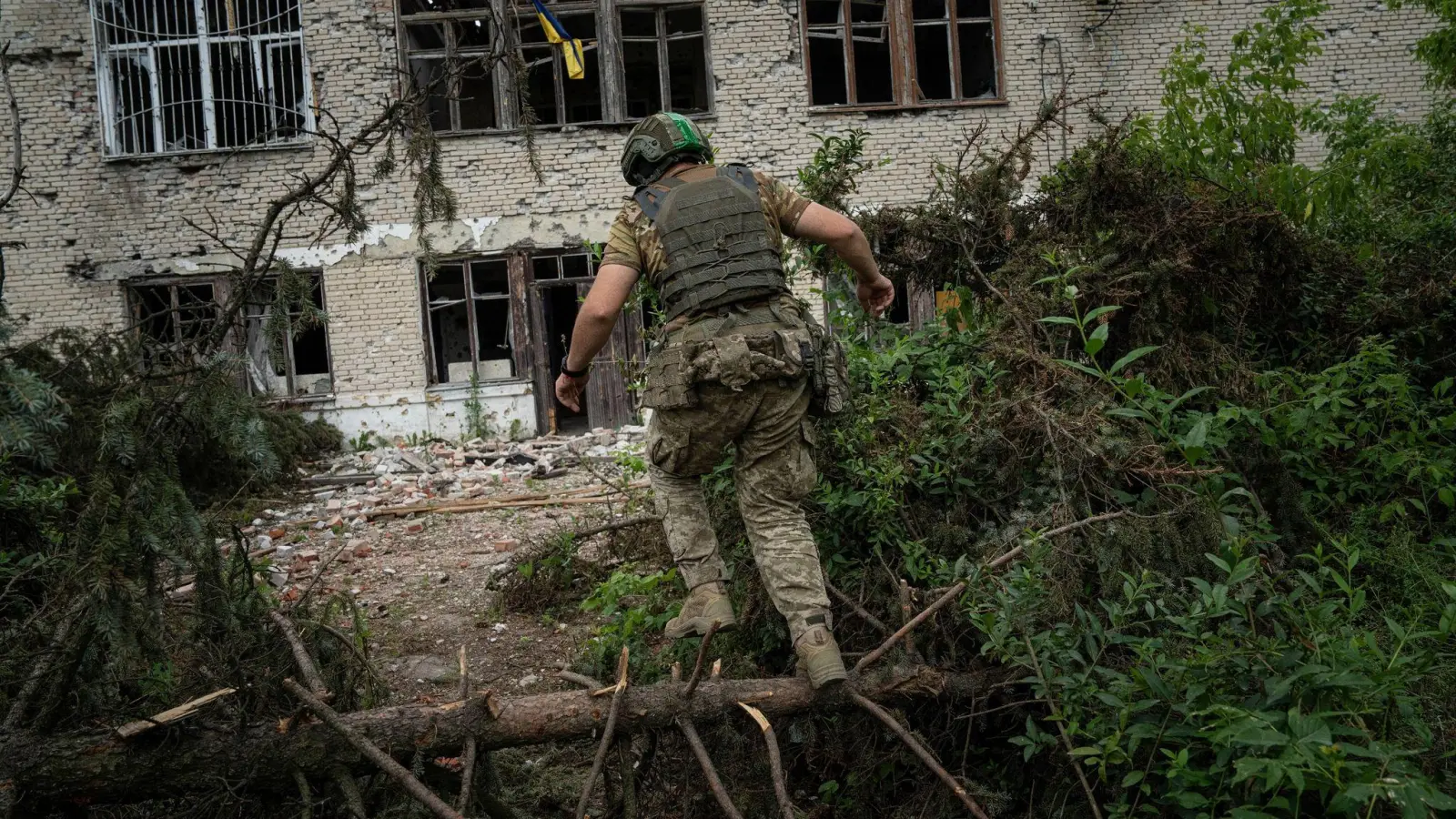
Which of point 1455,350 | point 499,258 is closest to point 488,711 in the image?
point 1455,350

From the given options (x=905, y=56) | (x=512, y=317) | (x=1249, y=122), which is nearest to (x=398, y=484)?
(x=512, y=317)

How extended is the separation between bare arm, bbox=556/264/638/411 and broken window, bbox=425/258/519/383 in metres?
10.00

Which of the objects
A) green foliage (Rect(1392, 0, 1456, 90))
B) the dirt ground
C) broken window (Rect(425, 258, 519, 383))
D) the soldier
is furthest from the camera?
broken window (Rect(425, 258, 519, 383))

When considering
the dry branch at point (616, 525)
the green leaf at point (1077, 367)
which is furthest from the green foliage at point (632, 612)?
the green leaf at point (1077, 367)

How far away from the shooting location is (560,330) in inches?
582

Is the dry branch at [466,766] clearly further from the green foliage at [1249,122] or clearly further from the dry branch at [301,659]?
the green foliage at [1249,122]

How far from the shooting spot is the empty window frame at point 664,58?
13.1m

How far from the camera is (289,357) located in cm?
1309

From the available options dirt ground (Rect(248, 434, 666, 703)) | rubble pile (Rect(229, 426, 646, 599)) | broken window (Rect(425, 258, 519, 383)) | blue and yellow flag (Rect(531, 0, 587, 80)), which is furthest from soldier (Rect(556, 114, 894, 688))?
broken window (Rect(425, 258, 519, 383))

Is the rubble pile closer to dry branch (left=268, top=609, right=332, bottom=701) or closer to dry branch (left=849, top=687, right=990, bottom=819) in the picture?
dry branch (left=268, top=609, right=332, bottom=701)

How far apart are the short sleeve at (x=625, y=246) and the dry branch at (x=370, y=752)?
1636 millimetres

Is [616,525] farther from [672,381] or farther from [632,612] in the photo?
[672,381]

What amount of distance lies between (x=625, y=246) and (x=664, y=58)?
1066 cm

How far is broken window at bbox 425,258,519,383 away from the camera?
42.4 ft
